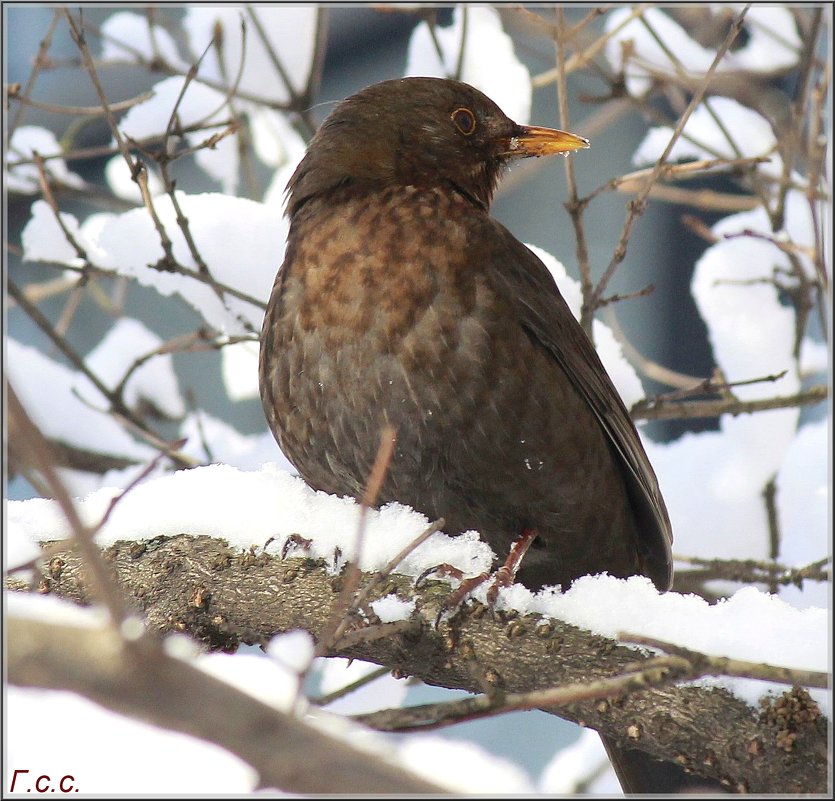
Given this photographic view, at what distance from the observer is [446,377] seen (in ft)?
9.32

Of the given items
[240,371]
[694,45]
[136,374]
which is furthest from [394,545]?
[694,45]

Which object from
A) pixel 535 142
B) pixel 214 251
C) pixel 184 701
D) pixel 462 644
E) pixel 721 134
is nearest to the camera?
pixel 184 701

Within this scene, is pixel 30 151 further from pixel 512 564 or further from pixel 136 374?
pixel 512 564

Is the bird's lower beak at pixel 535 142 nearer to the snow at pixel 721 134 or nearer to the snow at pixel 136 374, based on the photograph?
the snow at pixel 721 134

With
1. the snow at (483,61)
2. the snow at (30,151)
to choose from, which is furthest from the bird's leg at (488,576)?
the snow at (30,151)

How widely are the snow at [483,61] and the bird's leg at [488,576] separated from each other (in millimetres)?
1726

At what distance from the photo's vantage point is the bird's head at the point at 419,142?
3344 mm

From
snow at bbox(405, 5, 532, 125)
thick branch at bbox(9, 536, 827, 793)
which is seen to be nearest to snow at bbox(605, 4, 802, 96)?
snow at bbox(405, 5, 532, 125)

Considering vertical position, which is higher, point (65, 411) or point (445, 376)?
point (65, 411)

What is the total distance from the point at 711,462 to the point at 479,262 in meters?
1.71

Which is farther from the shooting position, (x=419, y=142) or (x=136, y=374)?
(x=136, y=374)

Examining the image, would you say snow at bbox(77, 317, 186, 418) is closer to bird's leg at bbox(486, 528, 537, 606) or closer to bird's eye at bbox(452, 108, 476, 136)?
bird's eye at bbox(452, 108, 476, 136)

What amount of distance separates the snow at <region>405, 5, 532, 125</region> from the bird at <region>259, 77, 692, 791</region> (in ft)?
2.36

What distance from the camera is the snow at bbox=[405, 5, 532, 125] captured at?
Answer: 403cm
